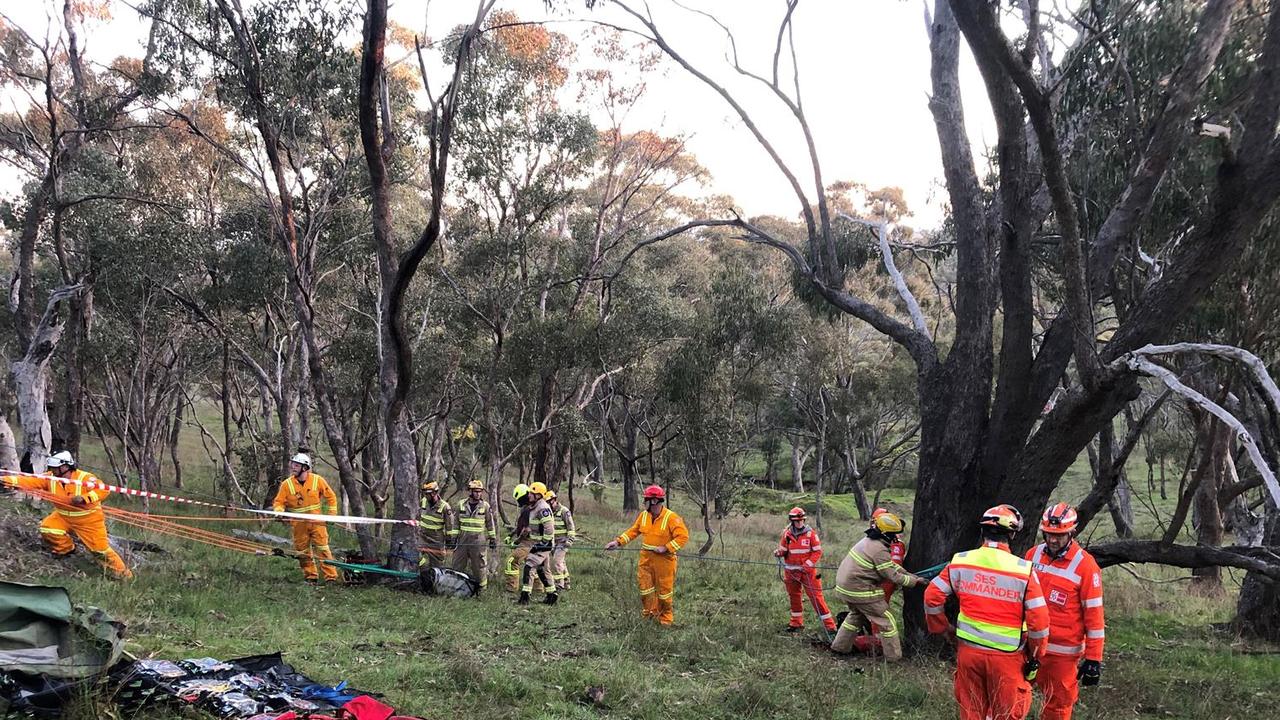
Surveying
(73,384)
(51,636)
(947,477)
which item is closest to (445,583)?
(51,636)

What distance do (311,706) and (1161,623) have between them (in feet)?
36.6

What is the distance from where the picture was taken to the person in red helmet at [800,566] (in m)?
9.25

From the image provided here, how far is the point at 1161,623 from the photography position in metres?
11.0

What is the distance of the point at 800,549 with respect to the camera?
938cm

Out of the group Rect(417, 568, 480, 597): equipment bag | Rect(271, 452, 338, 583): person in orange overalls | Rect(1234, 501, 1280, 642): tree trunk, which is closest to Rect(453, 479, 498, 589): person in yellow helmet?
Rect(417, 568, 480, 597): equipment bag

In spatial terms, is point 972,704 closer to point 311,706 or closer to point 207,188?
point 311,706

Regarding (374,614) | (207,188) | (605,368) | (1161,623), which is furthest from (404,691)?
(207,188)

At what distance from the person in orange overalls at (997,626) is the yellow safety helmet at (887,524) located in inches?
96.8

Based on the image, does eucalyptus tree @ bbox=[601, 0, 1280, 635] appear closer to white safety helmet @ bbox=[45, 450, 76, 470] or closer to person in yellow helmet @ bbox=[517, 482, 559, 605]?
person in yellow helmet @ bbox=[517, 482, 559, 605]

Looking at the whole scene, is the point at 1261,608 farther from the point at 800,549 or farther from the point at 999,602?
the point at 999,602

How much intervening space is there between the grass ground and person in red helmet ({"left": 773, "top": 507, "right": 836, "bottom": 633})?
15.0 inches

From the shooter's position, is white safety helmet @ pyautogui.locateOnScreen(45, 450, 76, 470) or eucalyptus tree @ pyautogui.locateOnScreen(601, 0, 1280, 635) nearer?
eucalyptus tree @ pyautogui.locateOnScreen(601, 0, 1280, 635)

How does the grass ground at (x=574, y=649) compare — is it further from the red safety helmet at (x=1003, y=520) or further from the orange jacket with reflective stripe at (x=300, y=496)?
the red safety helmet at (x=1003, y=520)

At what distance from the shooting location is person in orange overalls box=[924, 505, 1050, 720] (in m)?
5.07
